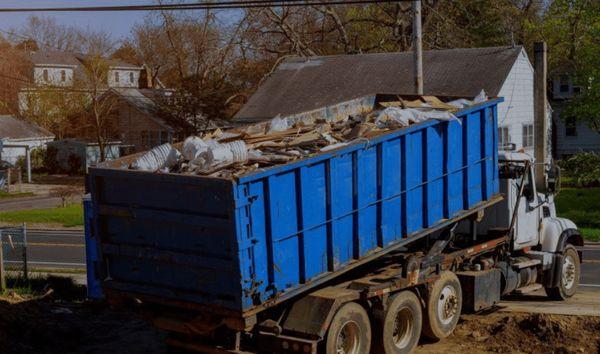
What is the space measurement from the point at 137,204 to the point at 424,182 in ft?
13.8

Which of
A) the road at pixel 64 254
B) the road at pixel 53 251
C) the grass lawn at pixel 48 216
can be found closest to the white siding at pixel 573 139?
the road at pixel 64 254

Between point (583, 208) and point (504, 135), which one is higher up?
point (504, 135)

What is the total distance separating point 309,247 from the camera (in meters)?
10.1

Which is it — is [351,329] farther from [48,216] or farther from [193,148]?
[48,216]

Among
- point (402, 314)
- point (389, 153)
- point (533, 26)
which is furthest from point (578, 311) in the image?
point (533, 26)

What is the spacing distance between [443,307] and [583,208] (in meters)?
21.4

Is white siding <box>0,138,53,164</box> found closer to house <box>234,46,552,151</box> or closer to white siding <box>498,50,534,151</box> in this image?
house <box>234,46,552,151</box>

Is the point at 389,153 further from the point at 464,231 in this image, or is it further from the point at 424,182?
the point at 464,231

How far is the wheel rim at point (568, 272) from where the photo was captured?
1497 cm

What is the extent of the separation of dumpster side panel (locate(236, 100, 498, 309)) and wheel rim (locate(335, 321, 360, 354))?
0.73m

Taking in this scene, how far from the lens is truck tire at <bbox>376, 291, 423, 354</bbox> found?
10.8 metres

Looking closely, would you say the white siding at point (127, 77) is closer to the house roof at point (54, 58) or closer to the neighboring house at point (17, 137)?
the house roof at point (54, 58)

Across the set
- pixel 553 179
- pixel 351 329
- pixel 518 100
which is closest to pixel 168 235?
pixel 351 329

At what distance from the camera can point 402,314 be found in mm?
11430
